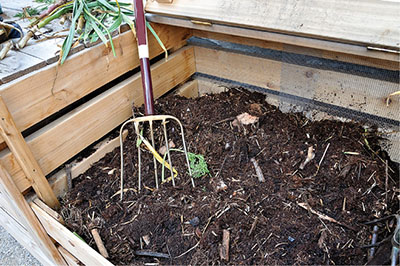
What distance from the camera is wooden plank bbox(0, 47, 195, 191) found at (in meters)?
1.43

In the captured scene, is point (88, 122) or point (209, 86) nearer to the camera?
point (88, 122)

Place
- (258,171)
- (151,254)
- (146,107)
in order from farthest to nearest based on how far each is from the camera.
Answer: (146,107) → (258,171) → (151,254)

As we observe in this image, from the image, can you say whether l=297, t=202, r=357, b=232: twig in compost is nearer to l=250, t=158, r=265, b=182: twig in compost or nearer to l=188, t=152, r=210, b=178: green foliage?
l=250, t=158, r=265, b=182: twig in compost

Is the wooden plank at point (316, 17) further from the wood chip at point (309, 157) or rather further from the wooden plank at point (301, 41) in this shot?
the wood chip at point (309, 157)

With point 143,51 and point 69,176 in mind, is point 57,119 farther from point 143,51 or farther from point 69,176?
point 143,51

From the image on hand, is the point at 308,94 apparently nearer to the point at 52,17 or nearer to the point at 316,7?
the point at 316,7

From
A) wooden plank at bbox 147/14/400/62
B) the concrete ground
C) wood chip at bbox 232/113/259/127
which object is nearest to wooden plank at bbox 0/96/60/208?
the concrete ground

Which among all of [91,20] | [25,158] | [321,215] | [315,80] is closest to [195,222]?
[321,215]

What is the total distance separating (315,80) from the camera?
1.74m

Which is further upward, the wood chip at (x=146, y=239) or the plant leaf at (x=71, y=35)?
the plant leaf at (x=71, y=35)

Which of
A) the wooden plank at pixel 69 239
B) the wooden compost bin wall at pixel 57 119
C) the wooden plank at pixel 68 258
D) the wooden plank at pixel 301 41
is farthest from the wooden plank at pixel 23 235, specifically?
the wooden plank at pixel 301 41

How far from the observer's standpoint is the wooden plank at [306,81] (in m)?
1.59

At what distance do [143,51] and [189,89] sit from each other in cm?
60

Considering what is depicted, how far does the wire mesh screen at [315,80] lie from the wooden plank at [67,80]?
0.47 metres
